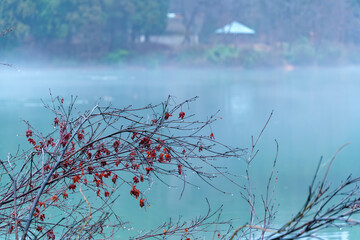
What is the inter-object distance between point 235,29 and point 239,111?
458 cm

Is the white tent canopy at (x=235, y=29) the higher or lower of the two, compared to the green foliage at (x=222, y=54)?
higher

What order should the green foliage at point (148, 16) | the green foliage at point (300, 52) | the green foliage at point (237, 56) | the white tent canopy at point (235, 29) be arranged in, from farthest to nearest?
the green foliage at point (300, 52) → the green foliage at point (237, 56) → the white tent canopy at point (235, 29) → the green foliage at point (148, 16)

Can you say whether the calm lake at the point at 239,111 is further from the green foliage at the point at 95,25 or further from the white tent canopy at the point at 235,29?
the white tent canopy at the point at 235,29

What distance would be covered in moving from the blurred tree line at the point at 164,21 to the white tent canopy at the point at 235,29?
A: 0.14 m

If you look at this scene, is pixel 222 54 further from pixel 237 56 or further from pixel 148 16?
pixel 148 16

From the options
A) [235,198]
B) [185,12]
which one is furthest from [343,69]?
[235,198]

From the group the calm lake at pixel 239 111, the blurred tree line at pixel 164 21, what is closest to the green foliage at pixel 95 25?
the blurred tree line at pixel 164 21

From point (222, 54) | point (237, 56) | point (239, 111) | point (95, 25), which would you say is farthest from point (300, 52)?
point (239, 111)

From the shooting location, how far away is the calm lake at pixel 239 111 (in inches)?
188

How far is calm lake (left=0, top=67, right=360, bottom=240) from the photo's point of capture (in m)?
4.77

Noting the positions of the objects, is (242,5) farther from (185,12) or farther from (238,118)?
(238,118)

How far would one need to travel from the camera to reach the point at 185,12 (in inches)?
563

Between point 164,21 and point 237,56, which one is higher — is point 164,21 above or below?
above

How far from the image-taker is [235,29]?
15.0 meters
